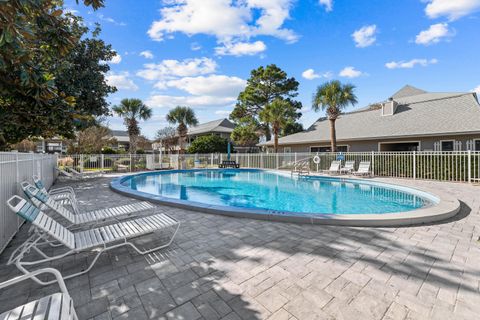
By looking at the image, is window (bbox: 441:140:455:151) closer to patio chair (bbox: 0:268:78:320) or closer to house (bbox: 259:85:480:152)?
house (bbox: 259:85:480:152)

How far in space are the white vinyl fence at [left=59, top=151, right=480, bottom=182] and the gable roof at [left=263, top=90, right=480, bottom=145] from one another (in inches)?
104

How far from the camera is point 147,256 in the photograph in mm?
3328

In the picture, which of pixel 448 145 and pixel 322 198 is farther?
pixel 448 145

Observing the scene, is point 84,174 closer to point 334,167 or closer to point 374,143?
point 334,167

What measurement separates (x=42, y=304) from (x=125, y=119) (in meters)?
25.5

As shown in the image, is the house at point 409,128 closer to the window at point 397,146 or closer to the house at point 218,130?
the window at point 397,146

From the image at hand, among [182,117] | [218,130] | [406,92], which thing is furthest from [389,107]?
[218,130]

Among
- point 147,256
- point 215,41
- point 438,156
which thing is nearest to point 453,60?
point 438,156

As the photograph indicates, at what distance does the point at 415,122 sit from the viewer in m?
16.3

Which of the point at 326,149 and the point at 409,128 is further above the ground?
the point at 409,128

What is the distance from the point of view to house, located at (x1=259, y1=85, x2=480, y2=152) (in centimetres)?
1394

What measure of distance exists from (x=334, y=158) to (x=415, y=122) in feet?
20.2

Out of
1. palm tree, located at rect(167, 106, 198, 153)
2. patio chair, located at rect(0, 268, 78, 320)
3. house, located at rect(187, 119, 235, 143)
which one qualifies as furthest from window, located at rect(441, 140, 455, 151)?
house, located at rect(187, 119, 235, 143)

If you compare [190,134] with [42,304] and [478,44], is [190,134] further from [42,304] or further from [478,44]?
[42,304]
